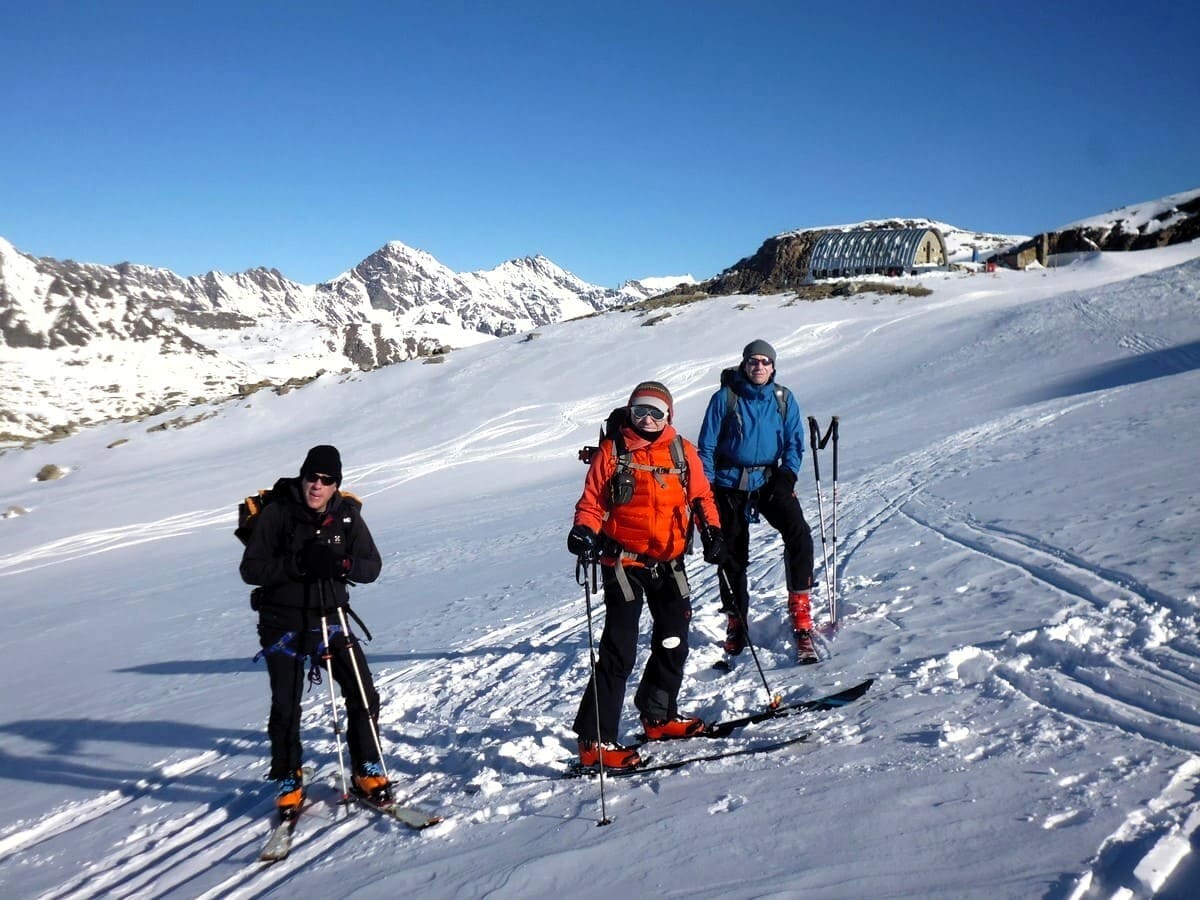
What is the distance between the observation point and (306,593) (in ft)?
15.0

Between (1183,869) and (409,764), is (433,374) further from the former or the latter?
(1183,869)

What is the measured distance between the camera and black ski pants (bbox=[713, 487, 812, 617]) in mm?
5961

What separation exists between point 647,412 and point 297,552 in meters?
2.06

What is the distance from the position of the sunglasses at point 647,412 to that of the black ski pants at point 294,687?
206 centimetres

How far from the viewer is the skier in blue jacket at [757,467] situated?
5922 millimetres

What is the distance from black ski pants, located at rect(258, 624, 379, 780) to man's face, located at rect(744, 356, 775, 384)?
10.5 feet

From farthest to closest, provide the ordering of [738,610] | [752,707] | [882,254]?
[882,254]
[738,610]
[752,707]

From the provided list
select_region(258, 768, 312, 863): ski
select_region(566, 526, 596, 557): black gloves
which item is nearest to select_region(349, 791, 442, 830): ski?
select_region(258, 768, 312, 863): ski

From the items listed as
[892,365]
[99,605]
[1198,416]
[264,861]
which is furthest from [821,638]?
[892,365]

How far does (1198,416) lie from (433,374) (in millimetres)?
29119

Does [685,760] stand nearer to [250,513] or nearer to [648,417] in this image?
[648,417]

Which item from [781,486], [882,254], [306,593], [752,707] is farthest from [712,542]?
[882,254]

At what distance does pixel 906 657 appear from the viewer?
17.3ft

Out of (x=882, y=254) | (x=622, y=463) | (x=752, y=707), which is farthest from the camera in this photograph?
(x=882, y=254)
